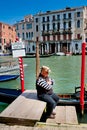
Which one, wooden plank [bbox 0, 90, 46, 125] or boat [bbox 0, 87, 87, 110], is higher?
wooden plank [bbox 0, 90, 46, 125]

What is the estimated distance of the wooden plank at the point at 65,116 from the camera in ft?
15.9

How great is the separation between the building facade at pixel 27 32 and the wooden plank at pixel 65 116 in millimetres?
49190

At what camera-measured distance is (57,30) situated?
171ft

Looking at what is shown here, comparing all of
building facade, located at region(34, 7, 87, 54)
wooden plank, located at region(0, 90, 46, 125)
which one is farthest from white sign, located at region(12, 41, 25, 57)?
building facade, located at region(34, 7, 87, 54)

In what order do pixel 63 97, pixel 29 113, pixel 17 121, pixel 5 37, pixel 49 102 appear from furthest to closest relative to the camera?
1. pixel 5 37
2. pixel 63 97
3. pixel 49 102
4. pixel 29 113
5. pixel 17 121

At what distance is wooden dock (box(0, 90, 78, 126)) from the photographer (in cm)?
453

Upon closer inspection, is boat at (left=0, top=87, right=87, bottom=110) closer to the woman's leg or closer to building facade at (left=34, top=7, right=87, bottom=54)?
the woman's leg

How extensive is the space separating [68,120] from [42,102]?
0.66 meters

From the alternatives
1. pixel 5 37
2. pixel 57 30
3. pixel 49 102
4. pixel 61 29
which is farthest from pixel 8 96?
pixel 5 37

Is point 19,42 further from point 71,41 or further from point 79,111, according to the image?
point 71,41

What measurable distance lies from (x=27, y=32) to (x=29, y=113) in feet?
171

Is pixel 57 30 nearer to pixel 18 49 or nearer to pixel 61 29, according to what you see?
pixel 61 29

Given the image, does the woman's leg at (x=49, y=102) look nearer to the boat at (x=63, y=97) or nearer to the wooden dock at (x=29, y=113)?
the wooden dock at (x=29, y=113)

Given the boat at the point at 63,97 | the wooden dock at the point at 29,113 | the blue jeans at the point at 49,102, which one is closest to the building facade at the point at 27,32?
the boat at the point at 63,97
